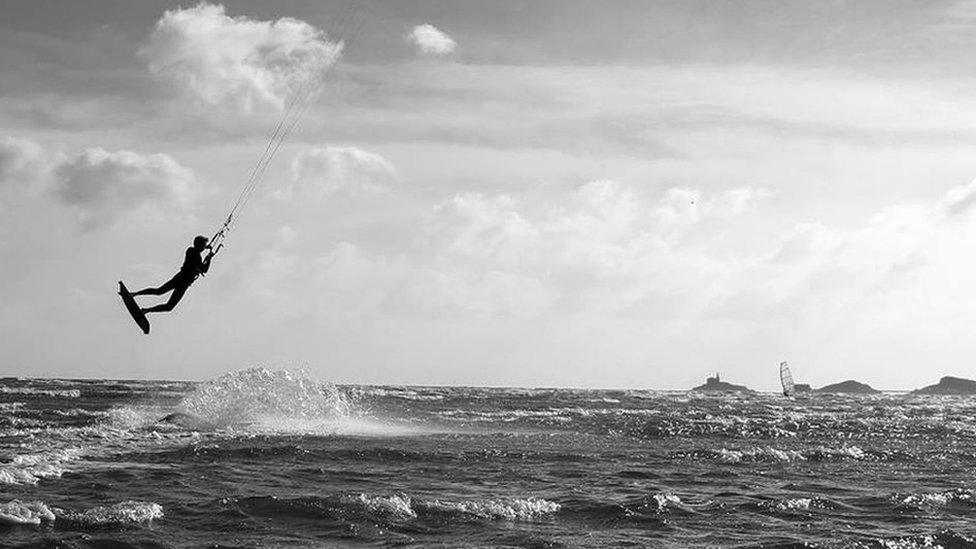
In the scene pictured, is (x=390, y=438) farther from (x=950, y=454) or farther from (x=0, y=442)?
(x=950, y=454)

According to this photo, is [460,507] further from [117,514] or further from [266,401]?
[266,401]

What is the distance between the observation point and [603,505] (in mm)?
19406

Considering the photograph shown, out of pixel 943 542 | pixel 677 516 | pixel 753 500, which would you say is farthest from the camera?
pixel 753 500

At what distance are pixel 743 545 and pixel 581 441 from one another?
21572 mm

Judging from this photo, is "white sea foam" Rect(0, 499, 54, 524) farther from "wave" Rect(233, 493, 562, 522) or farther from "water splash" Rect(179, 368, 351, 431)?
"water splash" Rect(179, 368, 351, 431)

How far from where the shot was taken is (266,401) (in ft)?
159

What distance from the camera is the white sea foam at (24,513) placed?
15398 mm

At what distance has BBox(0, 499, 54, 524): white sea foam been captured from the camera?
50.5 ft

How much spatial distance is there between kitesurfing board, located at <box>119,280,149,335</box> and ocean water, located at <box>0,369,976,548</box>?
3.68 meters

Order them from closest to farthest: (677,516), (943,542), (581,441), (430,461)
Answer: (943,542)
(677,516)
(430,461)
(581,441)

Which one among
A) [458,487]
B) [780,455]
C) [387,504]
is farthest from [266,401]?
[387,504]

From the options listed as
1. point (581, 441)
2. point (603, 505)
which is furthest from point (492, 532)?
point (581, 441)

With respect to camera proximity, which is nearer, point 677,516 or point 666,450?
point 677,516

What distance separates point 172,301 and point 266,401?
1104 inches
